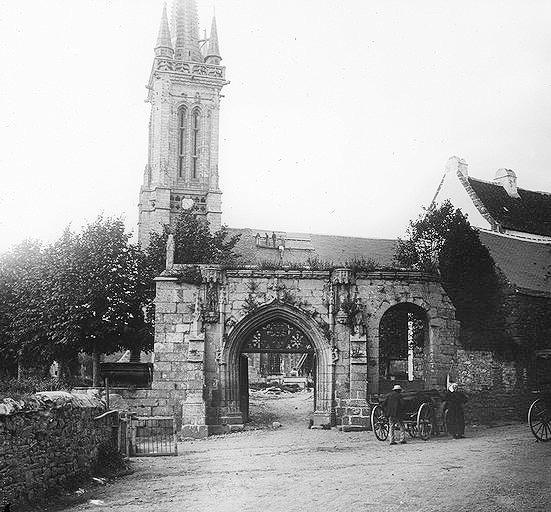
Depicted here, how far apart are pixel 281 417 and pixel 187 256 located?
8.77 meters

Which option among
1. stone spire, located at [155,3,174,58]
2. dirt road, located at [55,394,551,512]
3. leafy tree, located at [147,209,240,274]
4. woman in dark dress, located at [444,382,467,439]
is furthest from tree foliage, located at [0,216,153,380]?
stone spire, located at [155,3,174,58]

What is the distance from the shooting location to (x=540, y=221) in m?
28.7

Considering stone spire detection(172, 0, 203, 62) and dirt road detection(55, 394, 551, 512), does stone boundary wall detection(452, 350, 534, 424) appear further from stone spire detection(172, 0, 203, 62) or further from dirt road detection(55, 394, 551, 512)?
stone spire detection(172, 0, 203, 62)

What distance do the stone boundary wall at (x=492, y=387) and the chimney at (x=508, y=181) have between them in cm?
1139

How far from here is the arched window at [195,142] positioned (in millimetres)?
56844

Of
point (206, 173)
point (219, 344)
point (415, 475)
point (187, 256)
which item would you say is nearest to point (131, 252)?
point (187, 256)

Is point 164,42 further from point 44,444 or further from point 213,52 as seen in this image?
point 44,444

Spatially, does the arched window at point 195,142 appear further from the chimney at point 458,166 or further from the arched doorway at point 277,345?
the arched doorway at point 277,345

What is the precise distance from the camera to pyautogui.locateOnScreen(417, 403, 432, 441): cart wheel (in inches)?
698

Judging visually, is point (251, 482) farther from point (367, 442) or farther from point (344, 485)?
point (367, 442)

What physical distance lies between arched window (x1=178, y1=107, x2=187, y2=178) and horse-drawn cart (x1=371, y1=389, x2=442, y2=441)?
4080cm

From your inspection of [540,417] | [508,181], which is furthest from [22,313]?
[508,181]

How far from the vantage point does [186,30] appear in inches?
2317

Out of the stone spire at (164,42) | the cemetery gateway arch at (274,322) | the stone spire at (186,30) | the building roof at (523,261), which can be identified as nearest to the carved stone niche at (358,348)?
the cemetery gateway arch at (274,322)
